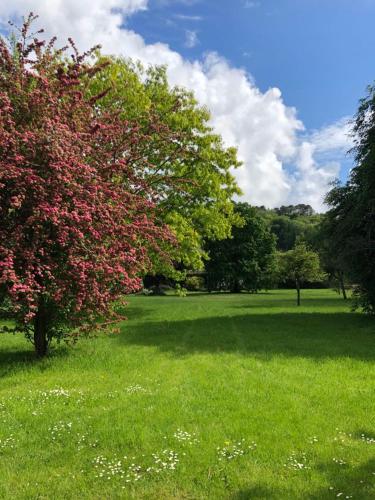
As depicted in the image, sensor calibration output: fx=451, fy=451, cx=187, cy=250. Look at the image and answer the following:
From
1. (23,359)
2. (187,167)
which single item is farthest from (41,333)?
(187,167)

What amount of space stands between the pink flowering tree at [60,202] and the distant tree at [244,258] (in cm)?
4259

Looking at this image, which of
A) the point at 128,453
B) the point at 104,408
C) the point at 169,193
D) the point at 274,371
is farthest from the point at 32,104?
the point at 169,193

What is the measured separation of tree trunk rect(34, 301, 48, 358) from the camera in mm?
→ 10664

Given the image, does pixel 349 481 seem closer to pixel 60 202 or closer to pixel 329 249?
pixel 60 202

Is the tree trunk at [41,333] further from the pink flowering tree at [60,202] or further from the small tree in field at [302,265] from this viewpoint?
the small tree in field at [302,265]

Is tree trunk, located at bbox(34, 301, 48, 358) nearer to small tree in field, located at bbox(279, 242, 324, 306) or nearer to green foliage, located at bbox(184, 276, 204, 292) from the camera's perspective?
small tree in field, located at bbox(279, 242, 324, 306)

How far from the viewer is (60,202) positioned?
8672 mm

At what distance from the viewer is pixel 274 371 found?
374 inches

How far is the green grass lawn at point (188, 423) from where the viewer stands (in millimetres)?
4758

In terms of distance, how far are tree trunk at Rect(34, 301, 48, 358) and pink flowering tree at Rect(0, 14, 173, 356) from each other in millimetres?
97

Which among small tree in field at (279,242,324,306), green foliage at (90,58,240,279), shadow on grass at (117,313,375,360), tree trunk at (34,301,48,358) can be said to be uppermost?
green foliage at (90,58,240,279)

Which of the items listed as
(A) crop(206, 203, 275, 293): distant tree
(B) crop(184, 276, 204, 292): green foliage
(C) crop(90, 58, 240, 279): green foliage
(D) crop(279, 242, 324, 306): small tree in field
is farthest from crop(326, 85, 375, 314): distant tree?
(B) crop(184, 276, 204, 292): green foliage

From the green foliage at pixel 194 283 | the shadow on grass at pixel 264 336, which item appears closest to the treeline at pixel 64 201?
the shadow on grass at pixel 264 336

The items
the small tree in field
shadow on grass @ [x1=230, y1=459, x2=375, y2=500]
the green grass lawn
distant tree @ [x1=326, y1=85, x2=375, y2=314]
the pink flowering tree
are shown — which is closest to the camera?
shadow on grass @ [x1=230, y1=459, x2=375, y2=500]
